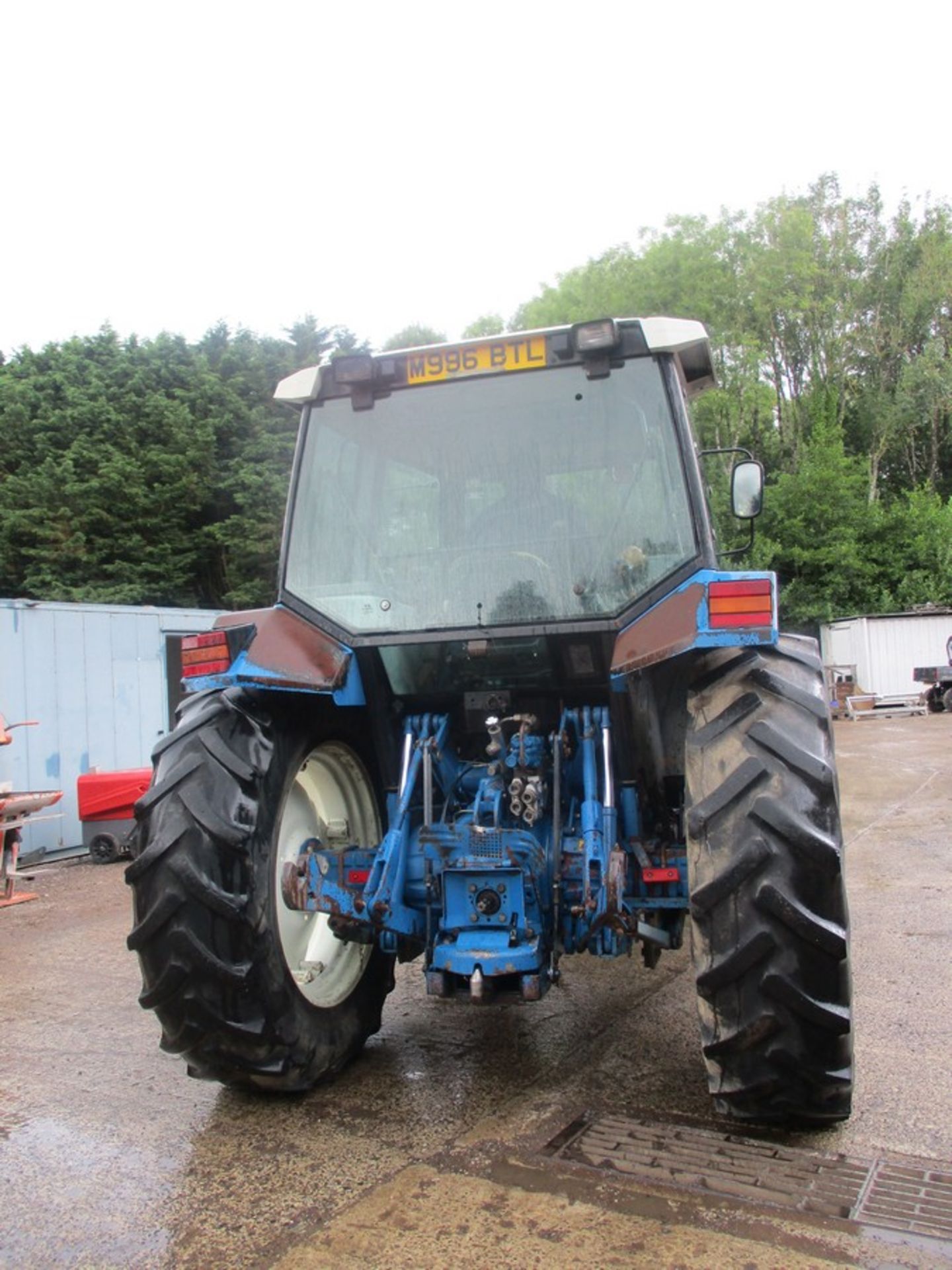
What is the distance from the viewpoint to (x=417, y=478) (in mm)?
4035

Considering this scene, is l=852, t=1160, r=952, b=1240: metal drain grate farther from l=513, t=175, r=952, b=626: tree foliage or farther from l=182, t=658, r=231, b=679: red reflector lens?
l=513, t=175, r=952, b=626: tree foliage

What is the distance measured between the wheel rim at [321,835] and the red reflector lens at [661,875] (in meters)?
1.17

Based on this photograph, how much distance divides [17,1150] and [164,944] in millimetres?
838

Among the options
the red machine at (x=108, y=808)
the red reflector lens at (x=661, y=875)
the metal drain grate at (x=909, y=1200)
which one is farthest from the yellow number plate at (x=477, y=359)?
the red machine at (x=108, y=808)

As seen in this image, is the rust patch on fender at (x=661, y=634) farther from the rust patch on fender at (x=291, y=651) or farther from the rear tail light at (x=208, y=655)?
the rear tail light at (x=208, y=655)

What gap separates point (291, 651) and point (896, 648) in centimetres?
2726

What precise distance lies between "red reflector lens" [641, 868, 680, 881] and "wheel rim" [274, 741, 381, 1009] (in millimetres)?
1168

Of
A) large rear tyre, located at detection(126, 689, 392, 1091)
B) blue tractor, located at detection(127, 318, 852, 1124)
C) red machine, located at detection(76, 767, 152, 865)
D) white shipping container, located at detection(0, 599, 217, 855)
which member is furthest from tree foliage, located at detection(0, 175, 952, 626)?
large rear tyre, located at detection(126, 689, 392, 1091)

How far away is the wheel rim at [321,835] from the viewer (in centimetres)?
375

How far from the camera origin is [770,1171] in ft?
9.54

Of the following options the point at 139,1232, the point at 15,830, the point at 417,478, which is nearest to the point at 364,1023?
the point at 139,1232

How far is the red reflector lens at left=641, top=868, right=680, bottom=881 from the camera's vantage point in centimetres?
349

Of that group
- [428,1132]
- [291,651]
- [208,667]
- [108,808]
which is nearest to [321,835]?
[291,651]

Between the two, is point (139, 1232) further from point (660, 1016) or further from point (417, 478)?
point (417, 478)
